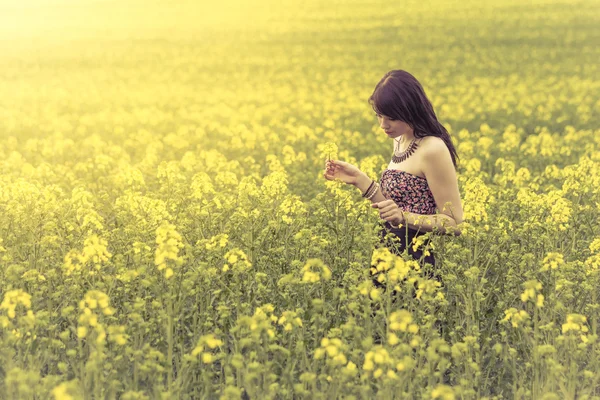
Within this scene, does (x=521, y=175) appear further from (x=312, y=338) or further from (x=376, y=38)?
(x=376, y=38)

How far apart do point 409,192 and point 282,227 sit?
1.67m

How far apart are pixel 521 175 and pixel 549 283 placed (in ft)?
10.8

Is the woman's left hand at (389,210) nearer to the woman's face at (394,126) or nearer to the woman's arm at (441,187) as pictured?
the woman's arm at (441,187)

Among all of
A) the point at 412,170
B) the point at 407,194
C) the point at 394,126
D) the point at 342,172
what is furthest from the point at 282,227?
the point at 394,126

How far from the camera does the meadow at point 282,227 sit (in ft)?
15.5

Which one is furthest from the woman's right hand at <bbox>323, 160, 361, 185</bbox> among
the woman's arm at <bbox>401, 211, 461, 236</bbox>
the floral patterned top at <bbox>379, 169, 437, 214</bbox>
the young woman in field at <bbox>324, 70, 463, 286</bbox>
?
the woman's arm at <bbox>401, 211, 461, 236</bbox>

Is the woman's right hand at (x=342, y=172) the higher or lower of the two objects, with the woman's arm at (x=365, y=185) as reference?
higher

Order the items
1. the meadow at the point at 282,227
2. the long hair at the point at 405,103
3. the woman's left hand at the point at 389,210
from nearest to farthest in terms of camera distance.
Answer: the meadow at the point at 282,227 → the woman's left hand at the point at 389,210 → the long hair at the point at 405,103

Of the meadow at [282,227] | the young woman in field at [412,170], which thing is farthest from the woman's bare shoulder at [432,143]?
the meadow at [282,227]

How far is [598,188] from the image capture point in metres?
8.09

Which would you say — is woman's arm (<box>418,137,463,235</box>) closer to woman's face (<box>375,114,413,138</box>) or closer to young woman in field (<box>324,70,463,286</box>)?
young woman in field (<box>324,70,463,286</box>)

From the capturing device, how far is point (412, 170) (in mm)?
5551

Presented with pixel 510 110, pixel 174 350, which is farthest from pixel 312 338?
pixel 510 110

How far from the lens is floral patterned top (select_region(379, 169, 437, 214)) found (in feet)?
18.4
